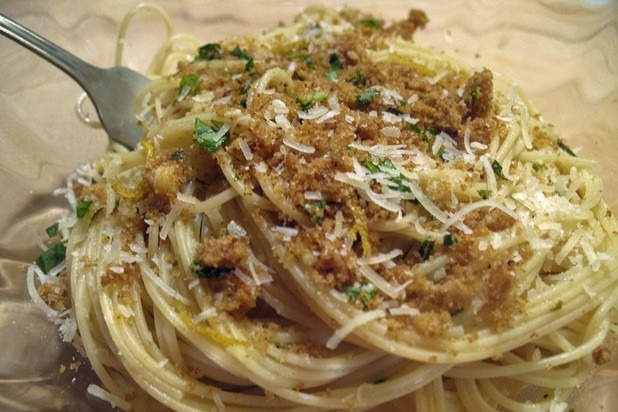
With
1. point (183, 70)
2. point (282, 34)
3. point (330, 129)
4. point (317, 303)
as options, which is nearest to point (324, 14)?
point (282, 34)

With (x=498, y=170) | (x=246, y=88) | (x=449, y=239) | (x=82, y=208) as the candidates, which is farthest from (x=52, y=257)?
(x=498, y=170)

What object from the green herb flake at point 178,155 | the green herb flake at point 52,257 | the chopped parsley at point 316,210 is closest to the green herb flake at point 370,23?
the green herb flake at point 178,155

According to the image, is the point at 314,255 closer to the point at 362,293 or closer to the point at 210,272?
the point at 362,293

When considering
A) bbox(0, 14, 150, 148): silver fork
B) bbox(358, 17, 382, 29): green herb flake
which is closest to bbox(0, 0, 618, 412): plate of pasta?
bbox(0, 14, 150, 148): silver fork

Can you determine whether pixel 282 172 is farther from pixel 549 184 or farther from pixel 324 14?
pixel 324 14

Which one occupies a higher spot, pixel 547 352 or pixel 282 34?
pixel 282 34

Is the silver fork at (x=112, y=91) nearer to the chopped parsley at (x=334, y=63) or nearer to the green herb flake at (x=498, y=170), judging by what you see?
the chopped parsley at (x=334, y=63)
